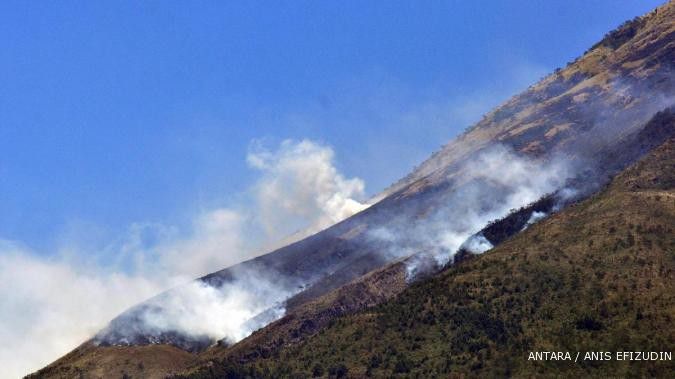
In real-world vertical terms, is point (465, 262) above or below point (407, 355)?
above

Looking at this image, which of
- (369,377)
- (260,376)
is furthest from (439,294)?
(260,376)

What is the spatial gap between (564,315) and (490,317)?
14.5 meters

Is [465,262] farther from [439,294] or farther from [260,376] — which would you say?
[260,376]

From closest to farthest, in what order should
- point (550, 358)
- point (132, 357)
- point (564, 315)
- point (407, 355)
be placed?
point (550, 358)
point (564, 315)
point (407, 355)
point (132, 357)

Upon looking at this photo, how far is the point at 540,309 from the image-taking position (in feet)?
467

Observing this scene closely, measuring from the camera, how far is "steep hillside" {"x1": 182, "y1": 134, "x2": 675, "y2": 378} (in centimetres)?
12650

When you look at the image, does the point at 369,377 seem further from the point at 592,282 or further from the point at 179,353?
the point at 179,353

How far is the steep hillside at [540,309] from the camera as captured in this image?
126 metres

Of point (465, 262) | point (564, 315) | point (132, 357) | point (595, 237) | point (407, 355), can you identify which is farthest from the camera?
point (132, 357)

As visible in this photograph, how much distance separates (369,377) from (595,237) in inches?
2072

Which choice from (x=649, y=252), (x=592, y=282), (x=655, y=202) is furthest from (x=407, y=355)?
(x=655, y=202)

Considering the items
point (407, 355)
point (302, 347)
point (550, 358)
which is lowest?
point (550, 358)

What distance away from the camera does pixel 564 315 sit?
13700 cm

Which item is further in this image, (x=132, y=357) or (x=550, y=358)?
(x=132, y=357)
